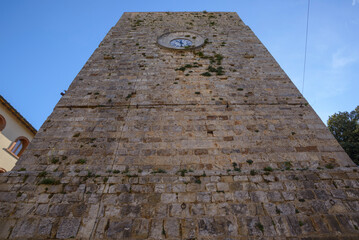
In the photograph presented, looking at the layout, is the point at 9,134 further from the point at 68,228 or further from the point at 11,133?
the point at 68,228

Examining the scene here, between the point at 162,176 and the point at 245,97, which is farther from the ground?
the point at 245,97

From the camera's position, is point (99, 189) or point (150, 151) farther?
point (150, 151)

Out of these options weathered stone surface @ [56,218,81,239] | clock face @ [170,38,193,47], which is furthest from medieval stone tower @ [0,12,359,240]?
clock face @ [170,38,193,47]

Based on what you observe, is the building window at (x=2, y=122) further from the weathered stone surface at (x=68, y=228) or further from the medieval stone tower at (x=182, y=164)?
the weathered stone surface at (x=68, y=228)

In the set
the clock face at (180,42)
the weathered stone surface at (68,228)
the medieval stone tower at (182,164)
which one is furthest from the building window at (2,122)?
the weathered stone surface at (68,228)

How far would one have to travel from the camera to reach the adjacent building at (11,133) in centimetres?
1062

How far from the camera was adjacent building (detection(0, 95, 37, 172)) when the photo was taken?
34.8ft

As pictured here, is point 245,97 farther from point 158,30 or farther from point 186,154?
point 158,30

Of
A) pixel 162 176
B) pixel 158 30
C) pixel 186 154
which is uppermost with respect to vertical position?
pixel 158 30

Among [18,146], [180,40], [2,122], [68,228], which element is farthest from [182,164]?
[18,146]

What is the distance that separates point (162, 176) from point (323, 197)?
9.76 ft

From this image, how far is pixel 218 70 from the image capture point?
21.4 feet

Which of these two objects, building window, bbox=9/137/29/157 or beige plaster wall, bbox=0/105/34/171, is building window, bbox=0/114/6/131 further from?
building window, bbox=9/137/29/157

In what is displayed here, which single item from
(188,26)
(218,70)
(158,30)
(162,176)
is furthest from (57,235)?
(188,26)
